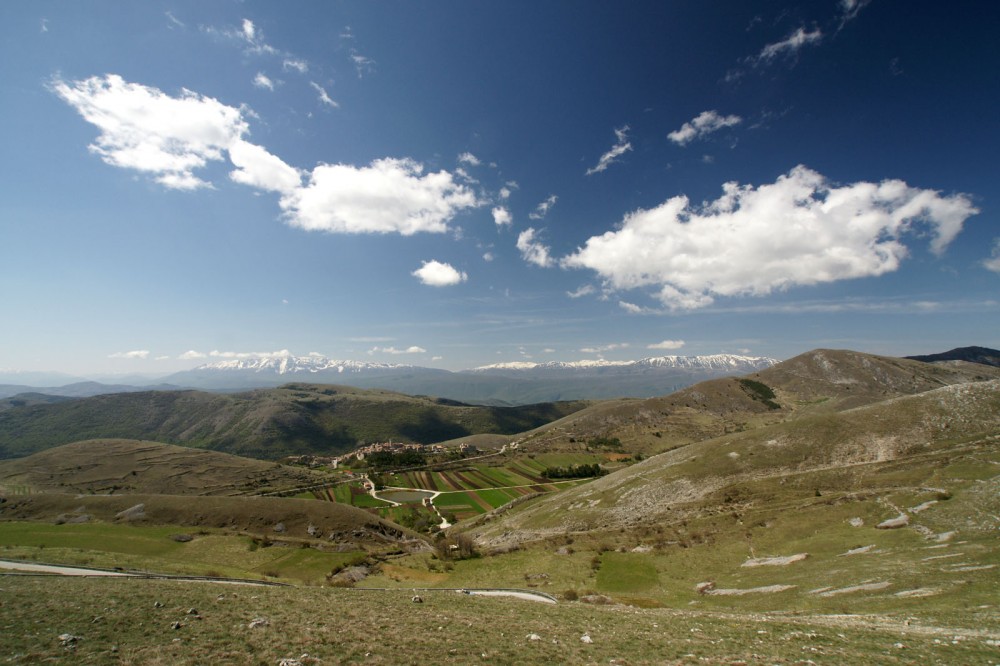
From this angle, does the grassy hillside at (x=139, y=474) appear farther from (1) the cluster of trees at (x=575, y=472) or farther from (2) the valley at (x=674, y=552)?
(1) the cluster of trees at (x=575, y=472)

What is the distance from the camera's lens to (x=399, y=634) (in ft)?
59.5

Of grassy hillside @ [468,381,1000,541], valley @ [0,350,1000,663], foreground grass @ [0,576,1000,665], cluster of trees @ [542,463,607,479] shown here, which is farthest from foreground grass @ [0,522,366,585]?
cluster of trees @ [542,463,607,479]

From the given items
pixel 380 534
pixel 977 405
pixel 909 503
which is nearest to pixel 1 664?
pixel 909 503

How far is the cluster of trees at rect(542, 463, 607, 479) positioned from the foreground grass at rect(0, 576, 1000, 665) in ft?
478

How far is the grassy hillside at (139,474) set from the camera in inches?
6107

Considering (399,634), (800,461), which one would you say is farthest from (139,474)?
(800,461)

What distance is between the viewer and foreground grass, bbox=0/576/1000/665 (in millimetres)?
14898

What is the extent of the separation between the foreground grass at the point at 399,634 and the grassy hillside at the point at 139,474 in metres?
163

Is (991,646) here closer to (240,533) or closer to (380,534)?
(380,534)

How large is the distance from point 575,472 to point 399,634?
160 metres

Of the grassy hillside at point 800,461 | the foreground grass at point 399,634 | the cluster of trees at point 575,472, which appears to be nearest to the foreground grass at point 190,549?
the grassy hillside at point 800,461

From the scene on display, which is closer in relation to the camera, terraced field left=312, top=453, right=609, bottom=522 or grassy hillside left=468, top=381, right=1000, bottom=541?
grassy hillside left=468, top=381, right=1000, bottom=541

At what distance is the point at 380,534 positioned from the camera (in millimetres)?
81062

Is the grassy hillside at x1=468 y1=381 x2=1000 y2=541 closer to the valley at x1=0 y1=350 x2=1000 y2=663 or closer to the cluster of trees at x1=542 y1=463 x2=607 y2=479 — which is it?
the valley at x1=0 y1=350 x2=1000 y2=663
